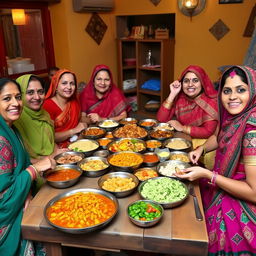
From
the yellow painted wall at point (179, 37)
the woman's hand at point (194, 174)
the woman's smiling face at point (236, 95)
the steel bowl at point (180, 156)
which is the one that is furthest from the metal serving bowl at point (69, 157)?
the yellow painted wall at point (179, 37)

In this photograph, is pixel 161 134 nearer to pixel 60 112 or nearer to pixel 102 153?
pixel 102 153

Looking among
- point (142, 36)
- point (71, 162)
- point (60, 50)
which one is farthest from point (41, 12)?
point (71, 162)

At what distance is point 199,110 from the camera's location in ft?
10.6

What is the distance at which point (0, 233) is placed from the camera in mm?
1804

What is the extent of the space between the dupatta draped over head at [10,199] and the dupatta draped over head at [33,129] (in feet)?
2.29

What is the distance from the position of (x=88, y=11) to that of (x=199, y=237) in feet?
16.9

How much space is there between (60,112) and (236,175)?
222cm

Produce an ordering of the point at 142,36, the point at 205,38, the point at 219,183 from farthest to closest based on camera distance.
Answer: the point at 142,36, the point at 205,38, the point at 219,183

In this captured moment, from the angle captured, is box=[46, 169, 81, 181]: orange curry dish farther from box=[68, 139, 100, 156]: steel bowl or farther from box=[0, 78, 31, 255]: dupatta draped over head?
box=[68, 139, 100, 156]: steel bowl

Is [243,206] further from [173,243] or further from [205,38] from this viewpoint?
[205,38]

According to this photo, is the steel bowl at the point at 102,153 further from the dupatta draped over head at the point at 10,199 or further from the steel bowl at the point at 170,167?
the dupatta draped over head at the point at 10,199

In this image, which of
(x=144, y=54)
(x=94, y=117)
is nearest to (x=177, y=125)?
(x=94, y=117)

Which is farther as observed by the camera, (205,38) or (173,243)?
(205,38)

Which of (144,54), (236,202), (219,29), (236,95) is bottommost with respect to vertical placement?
(236,202)
